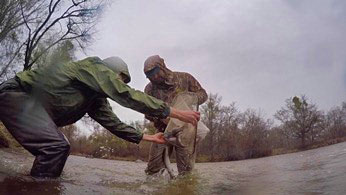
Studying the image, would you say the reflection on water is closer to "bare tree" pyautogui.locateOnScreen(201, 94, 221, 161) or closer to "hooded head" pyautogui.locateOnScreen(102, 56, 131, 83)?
"hooded head" pyautogui.locateOnScreen(102, 56, 131, 83)

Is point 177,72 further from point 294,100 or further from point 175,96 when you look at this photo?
point 294,100

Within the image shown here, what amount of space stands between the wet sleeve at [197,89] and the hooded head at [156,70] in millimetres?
358

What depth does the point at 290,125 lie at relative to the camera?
147 feet

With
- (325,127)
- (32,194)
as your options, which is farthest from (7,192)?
(325,127)

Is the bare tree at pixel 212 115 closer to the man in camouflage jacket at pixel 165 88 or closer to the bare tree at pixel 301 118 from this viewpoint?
the bare tree at pixel 301 118

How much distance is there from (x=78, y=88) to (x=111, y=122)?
2.59 feet

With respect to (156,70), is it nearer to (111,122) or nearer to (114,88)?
(111,122)

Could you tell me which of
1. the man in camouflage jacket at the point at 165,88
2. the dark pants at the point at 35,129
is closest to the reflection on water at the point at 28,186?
the dark pants at the point at 35,129

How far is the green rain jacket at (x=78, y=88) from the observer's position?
315 cm

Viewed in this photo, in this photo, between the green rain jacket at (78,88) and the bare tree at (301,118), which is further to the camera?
the bare tree at (301,118)

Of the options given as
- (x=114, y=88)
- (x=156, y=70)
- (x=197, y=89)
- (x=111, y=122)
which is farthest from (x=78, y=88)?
(x=197, y=89)

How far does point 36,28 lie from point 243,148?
21803 millimetres

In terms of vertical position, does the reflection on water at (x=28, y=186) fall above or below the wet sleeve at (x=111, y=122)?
below

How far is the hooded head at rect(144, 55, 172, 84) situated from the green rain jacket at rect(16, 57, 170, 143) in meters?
2.40
